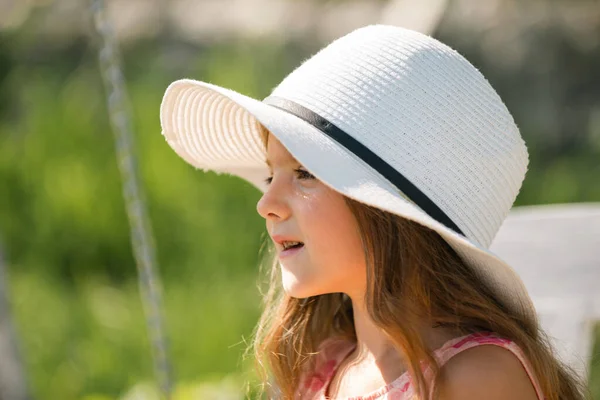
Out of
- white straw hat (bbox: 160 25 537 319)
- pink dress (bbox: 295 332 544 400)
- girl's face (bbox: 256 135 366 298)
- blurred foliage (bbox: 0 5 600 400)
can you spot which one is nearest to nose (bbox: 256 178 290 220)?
girl's face (bbox: 256 135 366 298)

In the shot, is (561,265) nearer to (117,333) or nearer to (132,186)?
(132,186)

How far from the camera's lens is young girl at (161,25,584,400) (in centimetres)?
119

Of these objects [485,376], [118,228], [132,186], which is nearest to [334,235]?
[485,376]

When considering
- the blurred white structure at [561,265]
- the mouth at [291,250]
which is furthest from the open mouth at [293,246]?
the blurred white structure at [561,265]

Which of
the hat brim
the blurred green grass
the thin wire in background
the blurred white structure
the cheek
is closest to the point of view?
the hat brim

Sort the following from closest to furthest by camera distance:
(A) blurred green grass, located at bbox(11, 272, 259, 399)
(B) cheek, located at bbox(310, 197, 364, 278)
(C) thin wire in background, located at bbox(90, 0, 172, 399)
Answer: (B) cheek, located at bbox(310, 197, 364, 278) → (C) thin wire in background, located at bbox(90, 0, 172, 399) → (A) blurred green grass, located at bbox(11, 272, 259, 399)

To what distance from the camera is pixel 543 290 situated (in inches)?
72.2

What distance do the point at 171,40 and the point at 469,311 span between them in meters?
3.46

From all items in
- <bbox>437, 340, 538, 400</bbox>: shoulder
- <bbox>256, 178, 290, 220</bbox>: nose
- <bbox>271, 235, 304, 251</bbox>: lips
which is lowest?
<bbox>437, 340, 538, 400</bbox>: shoulder

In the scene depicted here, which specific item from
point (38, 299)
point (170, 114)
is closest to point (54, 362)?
point (38, 299)

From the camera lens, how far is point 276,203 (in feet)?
4.17

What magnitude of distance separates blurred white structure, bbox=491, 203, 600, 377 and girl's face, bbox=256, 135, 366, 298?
0.66 m

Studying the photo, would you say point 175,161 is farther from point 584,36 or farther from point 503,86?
point 584,36

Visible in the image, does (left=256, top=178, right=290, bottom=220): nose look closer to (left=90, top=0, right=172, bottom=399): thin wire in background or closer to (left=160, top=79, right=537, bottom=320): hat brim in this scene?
(left=160, top=79, right=537, bottom=320): hat brim
